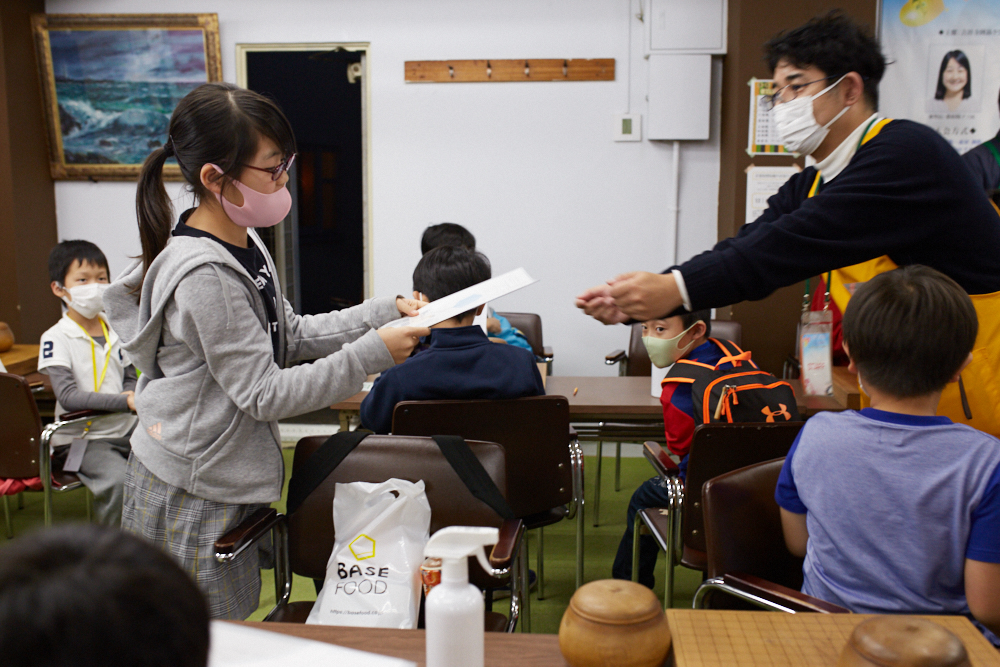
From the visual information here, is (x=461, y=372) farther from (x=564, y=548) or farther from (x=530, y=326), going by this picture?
(x=530, y=326)

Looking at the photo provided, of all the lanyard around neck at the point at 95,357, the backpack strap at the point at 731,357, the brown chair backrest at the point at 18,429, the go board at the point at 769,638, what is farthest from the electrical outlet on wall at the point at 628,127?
the go board at the point at 769,638

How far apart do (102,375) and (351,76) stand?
242cm

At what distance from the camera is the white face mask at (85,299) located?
2.98m

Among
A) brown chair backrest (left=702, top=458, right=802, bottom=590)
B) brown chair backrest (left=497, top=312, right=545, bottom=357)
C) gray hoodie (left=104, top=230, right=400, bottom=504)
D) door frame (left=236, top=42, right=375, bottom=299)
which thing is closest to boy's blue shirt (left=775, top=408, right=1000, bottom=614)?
brown chair backrest (left=702, top=458, right=802, bottom=590)

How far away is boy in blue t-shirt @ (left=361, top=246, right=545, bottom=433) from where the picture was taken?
212cm

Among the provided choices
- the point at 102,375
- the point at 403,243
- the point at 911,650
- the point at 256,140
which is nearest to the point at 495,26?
the point at 403,243

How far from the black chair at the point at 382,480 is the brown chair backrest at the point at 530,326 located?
2.31m

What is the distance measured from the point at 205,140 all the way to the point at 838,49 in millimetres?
1312

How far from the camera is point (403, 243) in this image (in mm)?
4582

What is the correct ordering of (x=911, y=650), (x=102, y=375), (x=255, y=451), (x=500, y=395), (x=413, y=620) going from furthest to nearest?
(x=102, y=375) → (x=500, y=395) → (x=255, y=451) → (x=413, y=620) → (x=911, y=650)

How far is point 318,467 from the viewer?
1.61m

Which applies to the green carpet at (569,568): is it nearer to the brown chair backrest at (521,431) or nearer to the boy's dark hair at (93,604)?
the brown chair backrest at (521,431)

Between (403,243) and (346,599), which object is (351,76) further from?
(346,599)

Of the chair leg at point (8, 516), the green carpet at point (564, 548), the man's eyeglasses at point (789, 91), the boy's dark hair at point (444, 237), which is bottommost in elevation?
the green carpet at point (564, 548)
